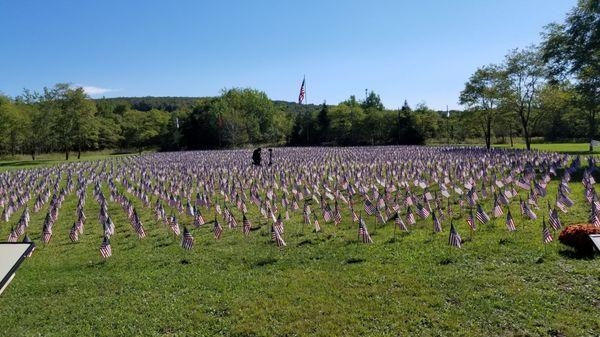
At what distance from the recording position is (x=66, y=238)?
14.7 m

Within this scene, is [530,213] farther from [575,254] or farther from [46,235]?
[46,235]

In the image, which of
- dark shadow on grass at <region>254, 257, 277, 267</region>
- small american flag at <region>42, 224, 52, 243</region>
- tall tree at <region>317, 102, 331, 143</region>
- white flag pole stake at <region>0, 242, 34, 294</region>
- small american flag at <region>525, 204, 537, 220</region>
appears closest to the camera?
white flag pole stake at <region>0, 242, 34, 294</region>

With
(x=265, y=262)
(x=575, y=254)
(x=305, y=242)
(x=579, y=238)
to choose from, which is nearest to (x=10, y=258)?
(x=265, y=262)

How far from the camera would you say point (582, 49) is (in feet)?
94.5

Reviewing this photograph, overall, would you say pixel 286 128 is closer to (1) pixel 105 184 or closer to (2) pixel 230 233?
(1) pixel 105 184

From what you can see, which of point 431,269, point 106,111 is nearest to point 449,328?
point 431,269

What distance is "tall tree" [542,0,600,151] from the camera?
28328mm

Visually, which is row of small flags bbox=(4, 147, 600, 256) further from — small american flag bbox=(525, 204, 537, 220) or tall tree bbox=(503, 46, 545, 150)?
tall tree bbox=(503, 46, 545, 150)

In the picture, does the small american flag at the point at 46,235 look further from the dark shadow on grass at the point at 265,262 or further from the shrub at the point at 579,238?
the shrub at the point at 579,238

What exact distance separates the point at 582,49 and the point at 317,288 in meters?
29.5

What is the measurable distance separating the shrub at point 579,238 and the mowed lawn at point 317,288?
1.17ft

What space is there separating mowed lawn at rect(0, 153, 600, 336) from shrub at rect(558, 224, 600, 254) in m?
0.36

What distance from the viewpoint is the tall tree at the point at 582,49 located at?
1115 inches

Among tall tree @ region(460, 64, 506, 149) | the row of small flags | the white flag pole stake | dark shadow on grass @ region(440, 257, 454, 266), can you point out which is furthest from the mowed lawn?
tall tree @ region(460, 64, 506, 149)
